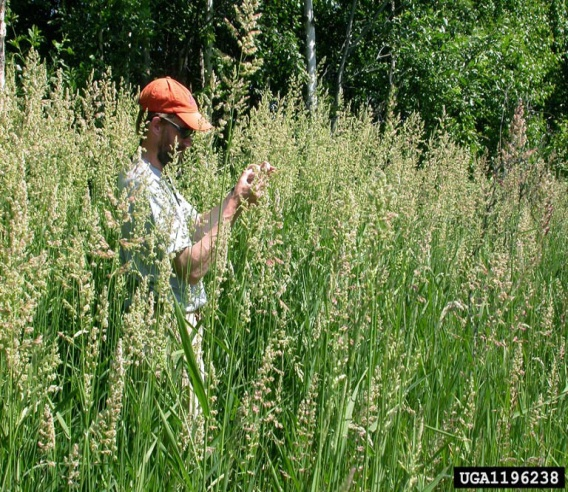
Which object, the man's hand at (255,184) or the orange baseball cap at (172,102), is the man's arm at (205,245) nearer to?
the man's hand at (255,184)

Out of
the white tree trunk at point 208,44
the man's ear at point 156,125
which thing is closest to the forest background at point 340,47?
the white tree trunk at point 208,44

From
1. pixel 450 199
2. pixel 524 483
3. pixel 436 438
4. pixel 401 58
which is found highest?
pixel 401 58

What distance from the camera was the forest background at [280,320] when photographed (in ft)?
5.38

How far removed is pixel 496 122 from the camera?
56.3 feet

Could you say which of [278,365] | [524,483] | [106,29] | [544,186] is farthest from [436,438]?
[106,29]

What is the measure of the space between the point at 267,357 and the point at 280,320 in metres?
0.16

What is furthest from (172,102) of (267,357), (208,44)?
(208,44)

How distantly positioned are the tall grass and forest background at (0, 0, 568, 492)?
0.01 m

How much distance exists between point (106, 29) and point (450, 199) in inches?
286

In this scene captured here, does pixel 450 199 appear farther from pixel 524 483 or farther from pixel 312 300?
pixel 524 483

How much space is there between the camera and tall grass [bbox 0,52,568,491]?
1.60 meters

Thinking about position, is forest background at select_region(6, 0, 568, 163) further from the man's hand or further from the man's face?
the man's hand

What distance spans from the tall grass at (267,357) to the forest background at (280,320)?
1 centimetres

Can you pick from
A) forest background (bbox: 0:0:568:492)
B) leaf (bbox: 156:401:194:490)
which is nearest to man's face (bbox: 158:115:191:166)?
forest background (bbox: 0:0:568:492)
